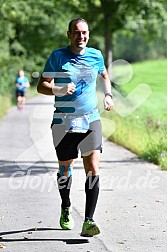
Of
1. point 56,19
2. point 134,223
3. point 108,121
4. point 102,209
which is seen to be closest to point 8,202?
point 102,209

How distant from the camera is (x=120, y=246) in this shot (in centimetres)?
663

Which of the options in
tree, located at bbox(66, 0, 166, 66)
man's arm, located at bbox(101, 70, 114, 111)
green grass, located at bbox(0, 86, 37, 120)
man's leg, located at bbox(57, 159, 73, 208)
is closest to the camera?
man's arm, located at bbox(101, 70, 114, 111)

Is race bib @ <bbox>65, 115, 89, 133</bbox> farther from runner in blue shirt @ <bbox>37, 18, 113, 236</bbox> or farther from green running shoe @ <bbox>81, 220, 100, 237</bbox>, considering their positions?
green running shoe @ <bbox>81, 220, 100, 237</bbox>

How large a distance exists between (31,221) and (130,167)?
4.56 meters

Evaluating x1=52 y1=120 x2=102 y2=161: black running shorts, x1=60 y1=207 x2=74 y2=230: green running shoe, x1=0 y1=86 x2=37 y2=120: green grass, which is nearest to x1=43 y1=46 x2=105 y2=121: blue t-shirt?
x1=52 y1=120 x2=102 y2=161: black running shorts

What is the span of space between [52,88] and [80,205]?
2.27 meters

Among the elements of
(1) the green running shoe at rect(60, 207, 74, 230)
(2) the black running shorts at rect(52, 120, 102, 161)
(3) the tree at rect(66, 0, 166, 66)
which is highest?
(3) the tree at rect(66, 0, 166, 66)

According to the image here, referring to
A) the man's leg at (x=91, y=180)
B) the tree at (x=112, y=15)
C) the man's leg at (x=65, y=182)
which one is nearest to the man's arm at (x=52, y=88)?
the man's leg at (x=91, y=180)

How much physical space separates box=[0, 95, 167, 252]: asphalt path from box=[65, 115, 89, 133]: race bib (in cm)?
100

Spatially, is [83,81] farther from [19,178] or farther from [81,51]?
[19,178]

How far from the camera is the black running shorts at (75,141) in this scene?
7153 mm

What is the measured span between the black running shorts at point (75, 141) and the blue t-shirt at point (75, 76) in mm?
135

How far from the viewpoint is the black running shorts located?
23.5 ft

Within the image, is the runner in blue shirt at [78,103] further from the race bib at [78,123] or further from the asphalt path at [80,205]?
the asphalt path at [80,205]
